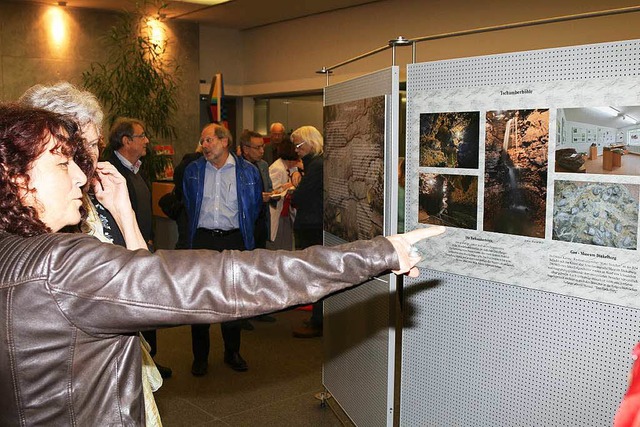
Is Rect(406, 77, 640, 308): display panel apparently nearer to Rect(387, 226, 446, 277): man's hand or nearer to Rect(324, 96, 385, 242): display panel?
Rect(324, 96, 385, 242): display panel

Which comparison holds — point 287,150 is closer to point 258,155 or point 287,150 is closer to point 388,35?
point 258,155

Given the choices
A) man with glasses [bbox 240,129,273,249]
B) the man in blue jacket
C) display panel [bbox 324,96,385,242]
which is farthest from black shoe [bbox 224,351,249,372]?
display panel [bbox 324,96,385,242]

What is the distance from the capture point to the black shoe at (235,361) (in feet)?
16.0

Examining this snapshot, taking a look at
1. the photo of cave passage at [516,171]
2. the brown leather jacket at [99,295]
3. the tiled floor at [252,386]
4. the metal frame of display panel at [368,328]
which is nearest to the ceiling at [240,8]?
the tiled floor at [252,386]

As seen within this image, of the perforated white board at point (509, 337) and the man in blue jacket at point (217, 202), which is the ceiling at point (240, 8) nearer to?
the man in blue jacket at point (217, 202)

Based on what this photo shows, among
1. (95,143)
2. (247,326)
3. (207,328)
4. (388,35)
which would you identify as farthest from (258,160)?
(95,143)

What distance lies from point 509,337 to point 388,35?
6.57m

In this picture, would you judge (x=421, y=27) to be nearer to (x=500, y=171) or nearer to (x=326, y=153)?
(x=326, y=153)

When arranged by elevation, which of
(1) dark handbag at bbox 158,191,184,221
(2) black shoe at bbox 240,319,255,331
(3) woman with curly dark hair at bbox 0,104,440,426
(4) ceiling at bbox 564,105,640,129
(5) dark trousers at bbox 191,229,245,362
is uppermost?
(4) ceiling at bbox 564,105,640,129

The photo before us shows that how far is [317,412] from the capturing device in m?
4.15

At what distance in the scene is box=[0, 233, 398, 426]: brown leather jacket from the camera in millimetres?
1171

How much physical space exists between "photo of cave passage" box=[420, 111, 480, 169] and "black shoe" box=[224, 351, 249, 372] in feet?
8.43

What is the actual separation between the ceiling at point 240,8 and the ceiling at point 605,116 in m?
6.82

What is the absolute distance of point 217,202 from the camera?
15.5ft
